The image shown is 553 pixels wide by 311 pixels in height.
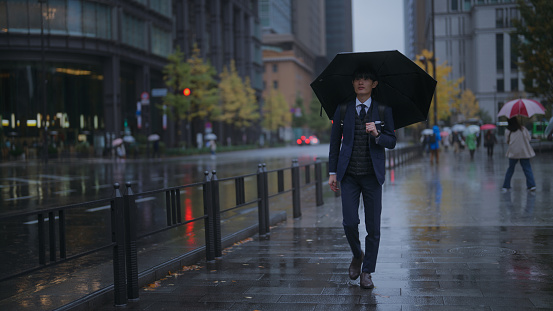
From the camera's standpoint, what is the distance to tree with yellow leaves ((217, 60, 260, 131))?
7894 centimetres

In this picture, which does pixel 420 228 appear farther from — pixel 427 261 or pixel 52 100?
pixel 52 100

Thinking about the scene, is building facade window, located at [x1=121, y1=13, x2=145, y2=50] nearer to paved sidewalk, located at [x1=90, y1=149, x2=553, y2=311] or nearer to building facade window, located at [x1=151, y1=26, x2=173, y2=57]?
building facade window, located at [x1=151, y1=26, x2=173, y2=57]

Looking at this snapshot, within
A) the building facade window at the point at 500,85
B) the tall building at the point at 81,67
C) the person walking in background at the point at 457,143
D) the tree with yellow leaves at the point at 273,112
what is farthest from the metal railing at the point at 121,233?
the building facade window at the point at 500,85

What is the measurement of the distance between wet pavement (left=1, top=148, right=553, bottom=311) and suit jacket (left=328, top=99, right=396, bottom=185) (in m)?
1.17

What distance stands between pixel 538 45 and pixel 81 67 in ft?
123

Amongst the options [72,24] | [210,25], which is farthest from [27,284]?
[210,25]

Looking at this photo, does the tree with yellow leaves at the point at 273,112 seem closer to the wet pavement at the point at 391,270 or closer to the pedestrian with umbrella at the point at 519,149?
the pedestrian with umbrella at the point at 519,149

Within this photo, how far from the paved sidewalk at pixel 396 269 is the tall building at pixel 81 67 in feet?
127

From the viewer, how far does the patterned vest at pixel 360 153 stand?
20.7ft

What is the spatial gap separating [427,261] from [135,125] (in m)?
58.8

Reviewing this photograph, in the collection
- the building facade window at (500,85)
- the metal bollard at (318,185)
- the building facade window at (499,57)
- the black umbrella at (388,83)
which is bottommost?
the metal bollard at (318,185)

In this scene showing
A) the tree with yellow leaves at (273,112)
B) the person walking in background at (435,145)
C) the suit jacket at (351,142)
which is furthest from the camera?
the tree with yellow leaves at (273,112)

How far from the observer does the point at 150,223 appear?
1234 centimetres

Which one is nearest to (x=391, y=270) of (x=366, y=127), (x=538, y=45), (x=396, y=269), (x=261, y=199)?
(x=396, y=269)
